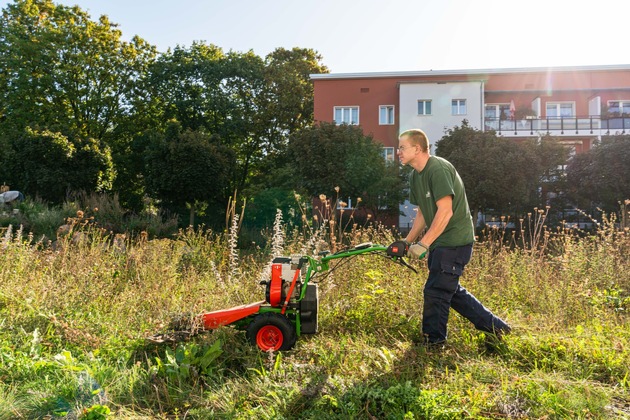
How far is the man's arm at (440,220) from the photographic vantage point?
3973 mm

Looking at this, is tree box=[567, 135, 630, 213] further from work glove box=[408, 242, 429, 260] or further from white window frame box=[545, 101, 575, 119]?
work glove box=[408, 242, 429, 260]

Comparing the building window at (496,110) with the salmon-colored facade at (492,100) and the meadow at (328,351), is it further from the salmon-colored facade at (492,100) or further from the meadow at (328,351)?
the meadow at (328,351)

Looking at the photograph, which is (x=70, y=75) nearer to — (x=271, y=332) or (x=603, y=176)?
(x=603, y=176)

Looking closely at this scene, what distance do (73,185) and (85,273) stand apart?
19145 millimetres

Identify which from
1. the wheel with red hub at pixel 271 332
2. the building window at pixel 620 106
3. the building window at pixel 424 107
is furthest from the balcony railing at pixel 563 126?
the wheel with red hub at pixel 271 332

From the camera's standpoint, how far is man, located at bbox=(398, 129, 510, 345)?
4.02 metres

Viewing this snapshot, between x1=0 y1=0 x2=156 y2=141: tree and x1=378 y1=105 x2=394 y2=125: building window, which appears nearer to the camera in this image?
x1=0 y1=0 x2=156 y2=141: tree

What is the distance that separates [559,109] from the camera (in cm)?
3055

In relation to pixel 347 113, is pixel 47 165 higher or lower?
lower

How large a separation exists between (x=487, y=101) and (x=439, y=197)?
94.4ft

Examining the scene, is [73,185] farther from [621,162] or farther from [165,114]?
[621,162]

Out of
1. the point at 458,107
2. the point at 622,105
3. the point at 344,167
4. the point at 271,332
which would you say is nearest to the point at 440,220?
the point at 271,332

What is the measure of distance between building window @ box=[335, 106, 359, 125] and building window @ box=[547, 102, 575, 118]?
1087 cm

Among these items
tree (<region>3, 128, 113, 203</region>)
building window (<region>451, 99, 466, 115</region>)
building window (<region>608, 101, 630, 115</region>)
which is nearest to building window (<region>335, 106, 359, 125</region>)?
→ building window (<region>451, 99, 466, 115</region>)
